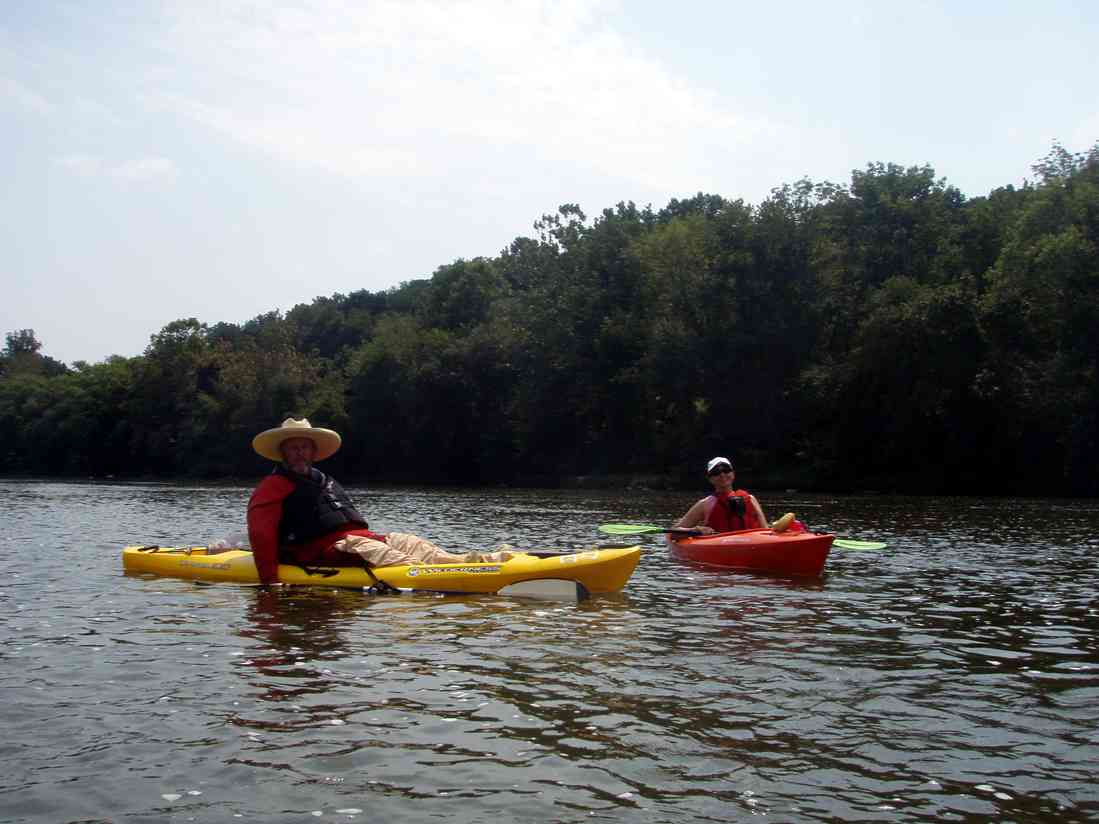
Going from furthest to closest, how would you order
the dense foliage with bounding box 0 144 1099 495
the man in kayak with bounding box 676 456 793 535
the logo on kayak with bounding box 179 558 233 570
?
the dense foliage with bounding box 0 144 1099 495 → the man in kayak with bounding box 676 456 793 535 → the logo on kayak with bounding box 179 558 233 570

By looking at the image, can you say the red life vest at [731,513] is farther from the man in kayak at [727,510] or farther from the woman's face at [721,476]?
the woman's face at [721,476]

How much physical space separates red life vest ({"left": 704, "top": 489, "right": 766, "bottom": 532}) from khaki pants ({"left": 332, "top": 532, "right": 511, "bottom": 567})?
13.8 ft

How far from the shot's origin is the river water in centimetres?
470

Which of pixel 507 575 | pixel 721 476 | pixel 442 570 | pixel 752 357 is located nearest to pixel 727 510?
pixel 721 476

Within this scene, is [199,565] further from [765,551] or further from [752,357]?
[752,357]

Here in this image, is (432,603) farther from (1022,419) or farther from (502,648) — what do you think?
(1022,419)

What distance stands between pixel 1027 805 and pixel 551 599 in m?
6.16

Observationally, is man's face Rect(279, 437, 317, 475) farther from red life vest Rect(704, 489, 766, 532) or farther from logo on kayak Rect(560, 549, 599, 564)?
red life vest Rect(704, 489, 766, 532)

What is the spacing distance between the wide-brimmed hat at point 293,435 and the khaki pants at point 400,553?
3.13ft

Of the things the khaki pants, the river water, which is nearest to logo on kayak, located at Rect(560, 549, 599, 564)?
the river water

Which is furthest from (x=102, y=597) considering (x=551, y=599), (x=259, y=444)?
(x=551, y=599)

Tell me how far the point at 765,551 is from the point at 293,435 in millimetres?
5581

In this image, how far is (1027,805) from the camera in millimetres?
4582

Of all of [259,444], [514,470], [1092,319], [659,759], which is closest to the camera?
[659,759]
